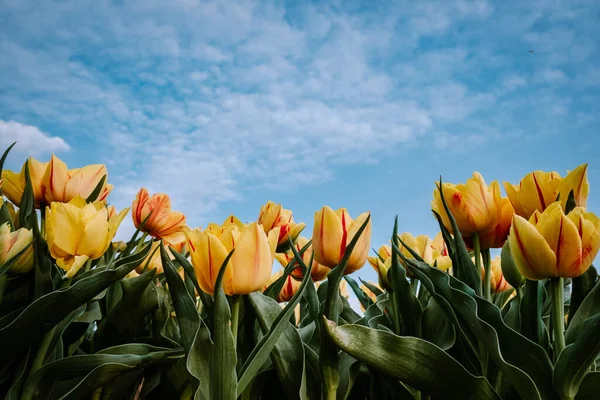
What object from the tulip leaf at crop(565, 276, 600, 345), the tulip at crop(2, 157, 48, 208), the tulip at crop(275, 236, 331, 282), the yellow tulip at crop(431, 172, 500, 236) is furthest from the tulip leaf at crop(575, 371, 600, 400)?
the tulip at crop(2, 157, 48, 208)

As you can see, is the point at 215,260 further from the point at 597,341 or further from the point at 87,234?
the point at 597,341

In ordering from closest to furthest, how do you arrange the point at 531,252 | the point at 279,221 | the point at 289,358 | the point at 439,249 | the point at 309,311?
the point at 531,252
the point at 289,358
the point at 309,311
the point at 279,221
the point at 439,249

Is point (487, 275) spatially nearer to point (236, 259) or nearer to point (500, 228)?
point (500, 228)

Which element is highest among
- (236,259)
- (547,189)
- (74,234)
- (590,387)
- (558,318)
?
(547,189)

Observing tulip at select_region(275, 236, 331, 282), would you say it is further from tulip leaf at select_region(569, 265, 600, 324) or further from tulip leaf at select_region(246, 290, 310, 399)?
tulip leaf at select_region(569, 265, 600, 324)

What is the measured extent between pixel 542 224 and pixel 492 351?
30 cm

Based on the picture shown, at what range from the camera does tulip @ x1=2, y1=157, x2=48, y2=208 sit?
5.34 feet

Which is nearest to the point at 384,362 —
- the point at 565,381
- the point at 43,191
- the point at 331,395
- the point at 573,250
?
the point at 331,395

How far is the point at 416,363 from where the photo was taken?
1.00 meters

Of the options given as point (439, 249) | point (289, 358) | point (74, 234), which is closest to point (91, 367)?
point (74, 234)

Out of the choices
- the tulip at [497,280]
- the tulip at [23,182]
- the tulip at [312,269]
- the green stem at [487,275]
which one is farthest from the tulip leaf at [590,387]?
the tulip at [23,182]

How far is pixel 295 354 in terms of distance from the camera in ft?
3.70

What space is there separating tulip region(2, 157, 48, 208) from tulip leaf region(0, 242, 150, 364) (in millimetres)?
591

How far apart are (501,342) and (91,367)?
966mm
